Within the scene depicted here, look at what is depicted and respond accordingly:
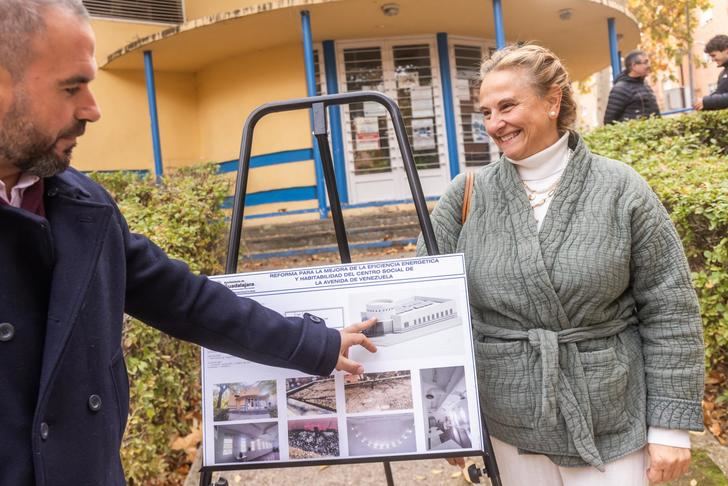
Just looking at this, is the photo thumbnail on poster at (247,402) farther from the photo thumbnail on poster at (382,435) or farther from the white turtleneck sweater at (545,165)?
the white turtleneck sweater at (545,165)

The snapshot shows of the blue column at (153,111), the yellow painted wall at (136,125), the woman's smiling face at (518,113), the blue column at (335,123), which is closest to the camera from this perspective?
the woman's smiling face at (518,113)

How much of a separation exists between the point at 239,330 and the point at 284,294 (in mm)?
195

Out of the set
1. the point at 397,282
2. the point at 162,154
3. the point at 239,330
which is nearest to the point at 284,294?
the point at 239,330

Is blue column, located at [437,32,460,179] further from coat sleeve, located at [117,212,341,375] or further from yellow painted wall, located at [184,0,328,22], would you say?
coat sleeve, located at [117,212,341,375]

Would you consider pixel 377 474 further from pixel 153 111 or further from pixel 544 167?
pixel 153 111

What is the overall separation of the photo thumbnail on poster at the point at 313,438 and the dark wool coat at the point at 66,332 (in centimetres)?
52

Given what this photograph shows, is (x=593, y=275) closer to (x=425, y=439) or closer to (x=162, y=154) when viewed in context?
(x=425, y=439)

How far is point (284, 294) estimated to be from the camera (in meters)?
1.91

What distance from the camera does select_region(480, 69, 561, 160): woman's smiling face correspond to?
6.64ft

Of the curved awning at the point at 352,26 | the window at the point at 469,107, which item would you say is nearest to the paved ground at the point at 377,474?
the curved awning at the point at 352,26

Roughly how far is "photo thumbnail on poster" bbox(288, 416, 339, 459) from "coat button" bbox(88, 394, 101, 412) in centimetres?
67

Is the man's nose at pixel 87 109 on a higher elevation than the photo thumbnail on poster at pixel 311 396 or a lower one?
higher

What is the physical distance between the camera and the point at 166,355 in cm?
360

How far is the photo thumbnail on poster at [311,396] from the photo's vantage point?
1.87 m
